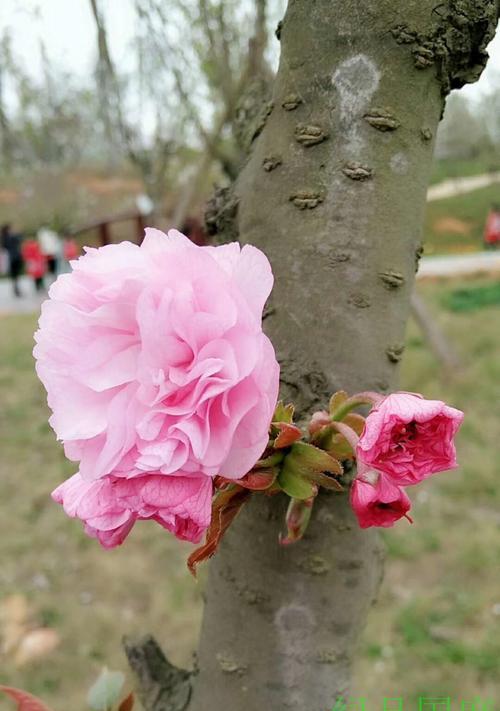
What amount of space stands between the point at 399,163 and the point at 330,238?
127 millimetres

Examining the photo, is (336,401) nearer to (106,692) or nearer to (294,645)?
(294,645)

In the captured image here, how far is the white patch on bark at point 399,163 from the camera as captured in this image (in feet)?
2.88

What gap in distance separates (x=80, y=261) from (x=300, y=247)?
0.32 m

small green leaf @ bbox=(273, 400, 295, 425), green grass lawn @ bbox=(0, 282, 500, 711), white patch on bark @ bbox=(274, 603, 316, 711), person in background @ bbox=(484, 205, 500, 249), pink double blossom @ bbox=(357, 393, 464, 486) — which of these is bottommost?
person in background @ bbox=(484, 205, 500, 249)

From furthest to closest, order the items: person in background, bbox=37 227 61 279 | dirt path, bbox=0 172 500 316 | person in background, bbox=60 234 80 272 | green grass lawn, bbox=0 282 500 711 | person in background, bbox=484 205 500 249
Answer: person in background, bbox=484 205 500 249, person in background, bbox=37 227 61 279, person in background, bbox=60 234 80 272, dirt path, bbox=0 172 500 316, green grass lawn, bbox=0 282 500 711

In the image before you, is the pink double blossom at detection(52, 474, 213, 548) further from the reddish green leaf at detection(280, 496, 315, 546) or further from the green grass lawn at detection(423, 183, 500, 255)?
the green grass lawn at detection(423, 183, 500, 255)

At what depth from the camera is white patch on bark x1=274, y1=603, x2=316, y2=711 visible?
0.95m

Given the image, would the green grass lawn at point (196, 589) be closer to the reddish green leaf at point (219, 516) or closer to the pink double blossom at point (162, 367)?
the reddish green leaf at point (219, 516)

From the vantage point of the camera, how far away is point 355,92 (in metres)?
0.86

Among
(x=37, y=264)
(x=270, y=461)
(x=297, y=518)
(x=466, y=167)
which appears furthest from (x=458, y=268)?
(x=466, y=167)

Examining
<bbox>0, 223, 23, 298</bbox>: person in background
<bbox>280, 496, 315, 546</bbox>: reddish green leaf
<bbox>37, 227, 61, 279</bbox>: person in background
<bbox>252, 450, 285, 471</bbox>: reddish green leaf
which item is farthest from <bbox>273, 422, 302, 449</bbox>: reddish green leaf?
<bbox>37, 227, 61, 279</bbox>: person in background

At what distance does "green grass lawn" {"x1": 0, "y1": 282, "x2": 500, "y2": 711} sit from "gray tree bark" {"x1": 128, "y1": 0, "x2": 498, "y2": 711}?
6.24ft

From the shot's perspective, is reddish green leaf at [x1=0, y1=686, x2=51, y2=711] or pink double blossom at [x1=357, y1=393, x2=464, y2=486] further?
reddish green leaf at [x1=0, y1=686, x2=51, y2=711]

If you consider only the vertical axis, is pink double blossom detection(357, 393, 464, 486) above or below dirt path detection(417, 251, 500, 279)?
above
